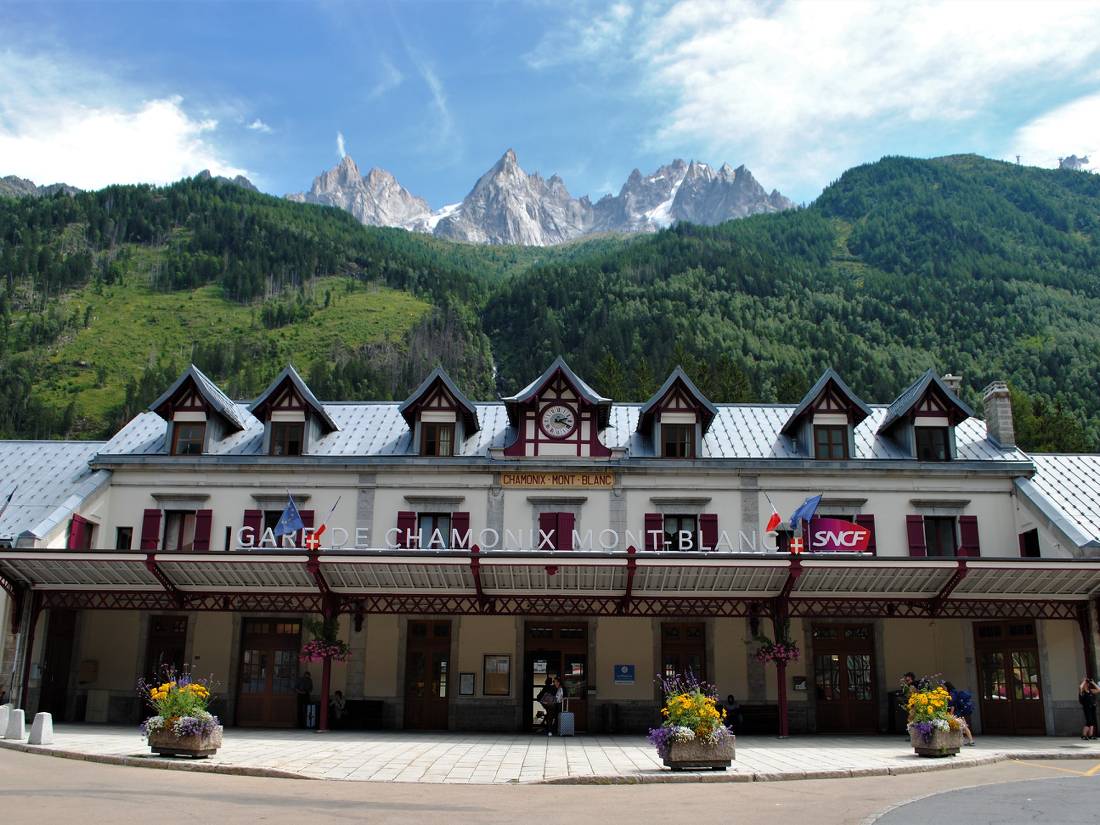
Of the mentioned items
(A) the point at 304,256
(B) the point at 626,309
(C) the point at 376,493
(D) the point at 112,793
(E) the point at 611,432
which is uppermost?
(A) the point at 304,256

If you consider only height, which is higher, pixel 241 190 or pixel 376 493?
pixel 241 190

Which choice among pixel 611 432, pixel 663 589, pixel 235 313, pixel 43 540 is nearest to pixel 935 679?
pixel 663 589

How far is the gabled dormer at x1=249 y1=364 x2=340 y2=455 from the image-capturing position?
32.9 m

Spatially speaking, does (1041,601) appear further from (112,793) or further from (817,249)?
(817,249)

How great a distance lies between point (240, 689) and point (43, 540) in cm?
778

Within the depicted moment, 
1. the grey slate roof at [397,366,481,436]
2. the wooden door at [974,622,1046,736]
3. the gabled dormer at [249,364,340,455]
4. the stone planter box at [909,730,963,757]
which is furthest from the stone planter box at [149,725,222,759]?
the wooden door at [974,622,1046,736]

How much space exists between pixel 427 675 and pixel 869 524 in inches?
615

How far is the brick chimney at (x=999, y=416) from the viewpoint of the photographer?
33.2 m

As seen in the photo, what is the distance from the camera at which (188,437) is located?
33125 millimetres

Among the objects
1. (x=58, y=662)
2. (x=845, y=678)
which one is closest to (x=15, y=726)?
(x=58, y=662)

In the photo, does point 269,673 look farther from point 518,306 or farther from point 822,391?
point 518,306

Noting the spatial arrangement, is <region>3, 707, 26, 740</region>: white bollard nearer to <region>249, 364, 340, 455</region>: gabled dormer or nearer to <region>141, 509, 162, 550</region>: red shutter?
<region>141, 509, 162, 550</region>: red shutter

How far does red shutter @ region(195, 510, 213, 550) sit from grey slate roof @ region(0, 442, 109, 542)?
358 cm

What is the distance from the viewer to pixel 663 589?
1110 inches
